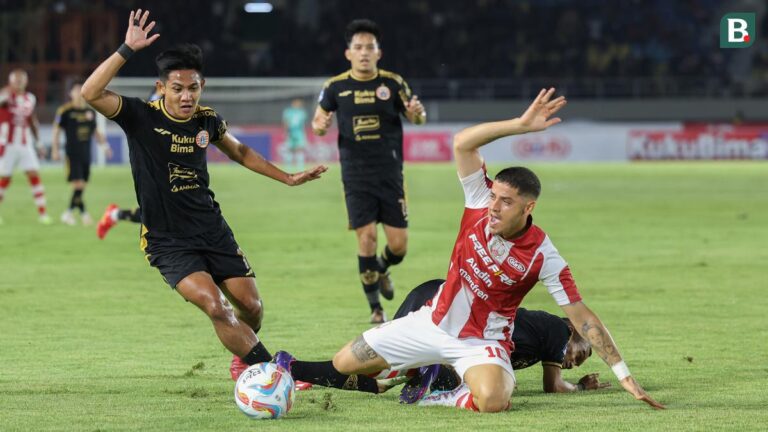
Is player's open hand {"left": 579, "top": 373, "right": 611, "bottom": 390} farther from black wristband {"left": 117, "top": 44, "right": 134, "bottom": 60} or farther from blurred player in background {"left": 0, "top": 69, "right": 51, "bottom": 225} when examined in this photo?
blurred player in background {"left": 0, "top": 69, "right": 51, "bottom": 225}

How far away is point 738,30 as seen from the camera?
4441cm

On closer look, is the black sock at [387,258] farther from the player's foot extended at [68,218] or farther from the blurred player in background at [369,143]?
the player's foot extended at [68,218]

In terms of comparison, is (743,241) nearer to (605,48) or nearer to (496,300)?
(496,300)

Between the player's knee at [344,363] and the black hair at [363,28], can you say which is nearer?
the player's knee at [344,363]

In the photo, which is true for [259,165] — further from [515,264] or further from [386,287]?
[386,287]

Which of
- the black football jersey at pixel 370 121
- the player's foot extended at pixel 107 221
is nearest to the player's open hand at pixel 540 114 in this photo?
the black football jersey at pixel 370 121

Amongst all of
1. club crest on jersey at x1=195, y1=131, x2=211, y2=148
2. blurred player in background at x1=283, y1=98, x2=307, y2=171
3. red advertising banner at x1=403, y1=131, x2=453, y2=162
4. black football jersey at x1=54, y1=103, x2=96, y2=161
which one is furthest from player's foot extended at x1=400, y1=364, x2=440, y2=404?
red advertising banner at x1=403, y1=131, x2=453, y2=162

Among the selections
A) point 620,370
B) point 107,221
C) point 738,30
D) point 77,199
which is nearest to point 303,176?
point 620,370

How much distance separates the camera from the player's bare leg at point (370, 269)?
991 centimetres

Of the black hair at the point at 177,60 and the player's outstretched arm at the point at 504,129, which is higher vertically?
the black hair at the point at 177,60

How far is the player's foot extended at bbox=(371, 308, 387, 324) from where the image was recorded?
9786 millimetres

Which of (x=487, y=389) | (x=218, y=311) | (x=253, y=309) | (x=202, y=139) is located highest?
(x=202, y=139)

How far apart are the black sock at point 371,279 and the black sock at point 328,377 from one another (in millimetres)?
3115

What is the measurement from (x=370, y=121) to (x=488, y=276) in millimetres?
4210
